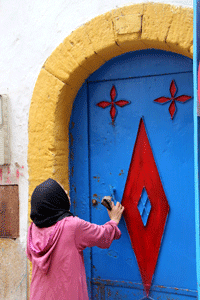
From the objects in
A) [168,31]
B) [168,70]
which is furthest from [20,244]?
[168,31]

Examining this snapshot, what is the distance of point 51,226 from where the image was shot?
2080 mm

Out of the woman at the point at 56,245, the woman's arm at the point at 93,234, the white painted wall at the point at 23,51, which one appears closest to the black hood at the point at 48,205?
the woman at the point at 56,245

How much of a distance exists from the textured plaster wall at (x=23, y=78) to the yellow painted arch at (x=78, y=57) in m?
0.01

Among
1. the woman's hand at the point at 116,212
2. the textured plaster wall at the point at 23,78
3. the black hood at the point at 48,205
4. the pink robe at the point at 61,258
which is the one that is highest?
the textured plaster wall at the point at 23,78

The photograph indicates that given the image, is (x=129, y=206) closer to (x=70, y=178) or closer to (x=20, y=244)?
(x=70, y=178)

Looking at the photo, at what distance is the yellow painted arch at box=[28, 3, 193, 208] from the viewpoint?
95.1 inches

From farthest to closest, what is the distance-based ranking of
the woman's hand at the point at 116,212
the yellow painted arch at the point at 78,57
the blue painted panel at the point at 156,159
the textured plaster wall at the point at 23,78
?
the textured plaster wall at the point at 23,78 < the woman's hand at the point at 116,212 < the blue painted panel at the point at 156,159 < the yellow painted arch at the point at 78,57

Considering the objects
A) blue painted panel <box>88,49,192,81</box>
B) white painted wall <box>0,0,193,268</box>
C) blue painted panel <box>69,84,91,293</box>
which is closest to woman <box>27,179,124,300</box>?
blue painted panel <box>69,84,91,293</box>

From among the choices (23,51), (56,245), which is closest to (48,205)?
(56,245)

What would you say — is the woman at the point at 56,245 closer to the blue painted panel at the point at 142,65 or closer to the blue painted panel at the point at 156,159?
the blue painted panel at the point at 156,159

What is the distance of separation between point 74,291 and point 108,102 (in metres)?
1.47

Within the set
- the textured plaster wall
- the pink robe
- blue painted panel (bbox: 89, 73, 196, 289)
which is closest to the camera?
the pink robe

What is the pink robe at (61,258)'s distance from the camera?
2033mm

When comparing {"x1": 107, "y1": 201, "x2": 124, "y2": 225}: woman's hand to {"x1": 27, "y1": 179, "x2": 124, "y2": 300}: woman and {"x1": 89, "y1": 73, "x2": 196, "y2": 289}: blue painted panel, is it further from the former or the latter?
{"x1": 27, "y1": 179, "x2": 124, "y2": 300}: woman
